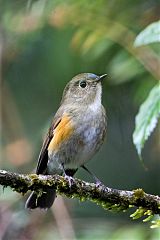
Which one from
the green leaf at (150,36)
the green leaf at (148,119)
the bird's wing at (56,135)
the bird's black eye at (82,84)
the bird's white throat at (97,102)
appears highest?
the bird's black eye at (82,84)

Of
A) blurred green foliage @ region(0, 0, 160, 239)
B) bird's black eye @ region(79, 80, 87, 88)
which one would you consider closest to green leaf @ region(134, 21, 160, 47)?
blurred green foliage @ region(0, 0, 160, 239)

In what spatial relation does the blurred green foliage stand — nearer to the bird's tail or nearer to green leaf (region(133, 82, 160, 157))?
the bird's tail

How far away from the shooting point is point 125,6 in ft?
21.5

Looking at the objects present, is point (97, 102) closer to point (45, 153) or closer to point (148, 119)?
point (45, 153)

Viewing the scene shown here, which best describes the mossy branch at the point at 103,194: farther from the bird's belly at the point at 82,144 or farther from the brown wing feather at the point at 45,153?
the brown wing feather at the point at 45,153

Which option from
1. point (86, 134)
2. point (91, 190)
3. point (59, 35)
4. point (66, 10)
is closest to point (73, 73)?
point (59, 35)

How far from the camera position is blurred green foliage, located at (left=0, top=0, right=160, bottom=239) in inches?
225

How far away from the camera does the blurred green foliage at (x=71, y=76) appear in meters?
5.71

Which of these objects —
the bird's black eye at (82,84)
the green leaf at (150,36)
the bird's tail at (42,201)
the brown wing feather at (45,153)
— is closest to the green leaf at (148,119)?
the green leaf at (150,36)

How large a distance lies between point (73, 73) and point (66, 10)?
0.88 m

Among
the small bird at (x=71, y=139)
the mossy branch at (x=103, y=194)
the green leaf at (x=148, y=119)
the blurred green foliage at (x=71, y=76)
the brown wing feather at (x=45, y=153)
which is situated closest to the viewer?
the mossy branch at (x=103, y=194)

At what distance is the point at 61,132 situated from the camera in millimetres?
5227

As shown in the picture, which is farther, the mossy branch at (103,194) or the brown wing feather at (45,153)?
the brown wing feather at (45,153)

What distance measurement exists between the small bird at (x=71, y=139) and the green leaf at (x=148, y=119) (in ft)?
4.12
